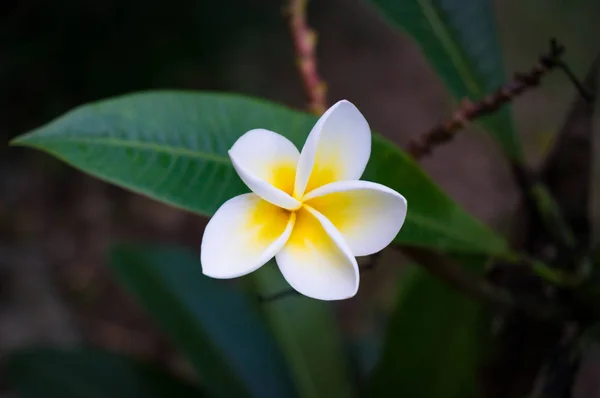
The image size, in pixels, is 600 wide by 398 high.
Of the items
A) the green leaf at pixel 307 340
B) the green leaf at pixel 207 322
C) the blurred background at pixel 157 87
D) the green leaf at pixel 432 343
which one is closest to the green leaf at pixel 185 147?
the green leaf at pixel 432 343

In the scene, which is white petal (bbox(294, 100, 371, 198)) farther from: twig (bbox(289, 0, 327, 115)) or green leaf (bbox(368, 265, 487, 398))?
green leaf (bbox(368, 265, 487, 398))

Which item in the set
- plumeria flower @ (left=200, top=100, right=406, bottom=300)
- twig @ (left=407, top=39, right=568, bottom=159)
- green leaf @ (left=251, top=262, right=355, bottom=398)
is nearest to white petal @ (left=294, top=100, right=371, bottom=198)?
plumeria flower @ (left=200, top=100, right=406, bottom=300)

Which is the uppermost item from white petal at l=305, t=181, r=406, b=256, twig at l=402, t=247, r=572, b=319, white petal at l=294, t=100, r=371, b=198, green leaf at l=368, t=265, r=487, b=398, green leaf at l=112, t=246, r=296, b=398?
white petal at l=294, t=100, r=371, b=198

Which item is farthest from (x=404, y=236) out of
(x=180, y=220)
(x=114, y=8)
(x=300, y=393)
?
(x=180, y=220)

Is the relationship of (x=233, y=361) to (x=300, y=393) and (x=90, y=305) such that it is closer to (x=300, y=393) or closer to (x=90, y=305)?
(x=300, y=393)

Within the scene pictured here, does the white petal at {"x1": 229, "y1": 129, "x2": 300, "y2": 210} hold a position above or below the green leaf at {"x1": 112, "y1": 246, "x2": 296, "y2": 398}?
above
